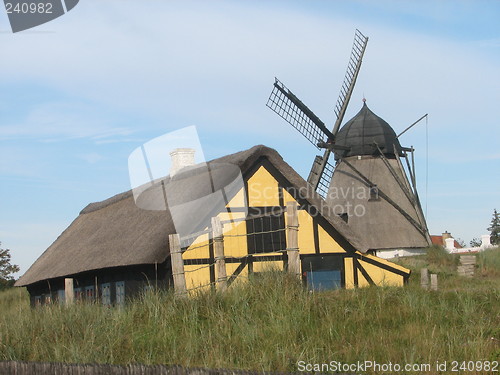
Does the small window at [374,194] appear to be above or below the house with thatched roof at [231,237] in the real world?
above

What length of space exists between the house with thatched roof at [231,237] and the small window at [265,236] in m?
0.02

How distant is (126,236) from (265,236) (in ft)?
11.6

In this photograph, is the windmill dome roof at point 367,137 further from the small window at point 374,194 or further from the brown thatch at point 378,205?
the small window at point 374,194

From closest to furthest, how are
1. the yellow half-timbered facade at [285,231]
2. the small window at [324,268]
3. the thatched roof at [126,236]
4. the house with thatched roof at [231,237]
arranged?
the thatched roof at [126,236]
the house with thatched roof at [231,237]
the yellow half-timbered facade at [285,231]
the small window at [324,268]

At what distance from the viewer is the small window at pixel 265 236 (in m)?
17.9

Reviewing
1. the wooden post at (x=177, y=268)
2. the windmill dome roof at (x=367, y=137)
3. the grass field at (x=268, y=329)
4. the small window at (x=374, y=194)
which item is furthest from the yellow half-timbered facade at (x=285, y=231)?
the windmill dome roof at (x=367, y=137)

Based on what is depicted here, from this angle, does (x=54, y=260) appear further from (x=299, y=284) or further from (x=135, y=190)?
(x=299, y=284)

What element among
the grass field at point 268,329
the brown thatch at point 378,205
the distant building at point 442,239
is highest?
the brown thatch at point 378,205

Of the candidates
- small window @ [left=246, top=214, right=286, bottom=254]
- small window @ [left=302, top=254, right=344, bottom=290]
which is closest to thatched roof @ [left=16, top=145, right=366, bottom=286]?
small window @ [left=302, top=254, right=344, bottom=290]

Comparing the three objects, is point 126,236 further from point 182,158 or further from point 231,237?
point 182,158

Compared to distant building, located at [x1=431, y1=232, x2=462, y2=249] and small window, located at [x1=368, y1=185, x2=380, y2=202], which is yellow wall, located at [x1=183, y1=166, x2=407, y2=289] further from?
distant building, located at [x1=431, y1=232, x2=462, y2=249]

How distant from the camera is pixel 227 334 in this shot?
9.06 m

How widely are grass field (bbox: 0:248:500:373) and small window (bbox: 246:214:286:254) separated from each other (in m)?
6.58

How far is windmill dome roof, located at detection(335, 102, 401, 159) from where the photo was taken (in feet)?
109
